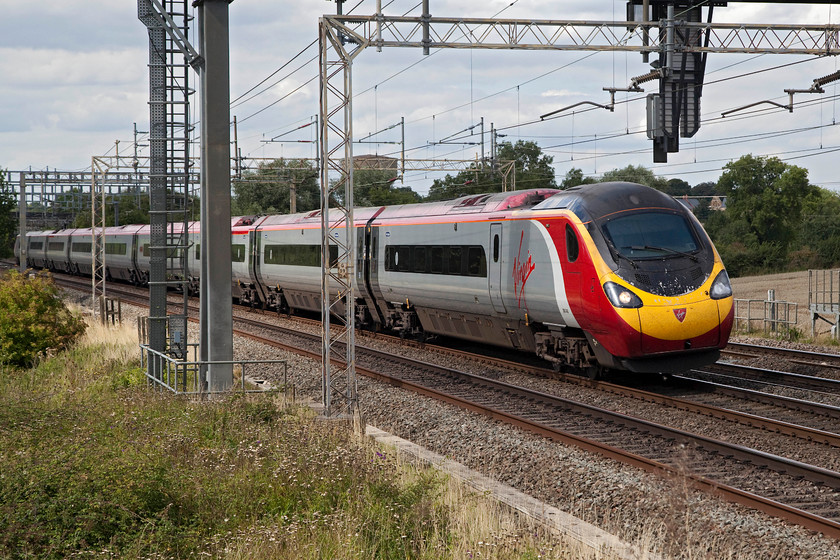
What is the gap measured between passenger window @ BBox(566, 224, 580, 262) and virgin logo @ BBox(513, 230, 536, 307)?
102 centimetres

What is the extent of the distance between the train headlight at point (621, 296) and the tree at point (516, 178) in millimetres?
33254

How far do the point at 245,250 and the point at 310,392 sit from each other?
16.0m

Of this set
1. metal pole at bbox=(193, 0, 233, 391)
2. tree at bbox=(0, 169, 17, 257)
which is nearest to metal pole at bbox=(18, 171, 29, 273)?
tree at bbox=(0, 169, 17, 257)

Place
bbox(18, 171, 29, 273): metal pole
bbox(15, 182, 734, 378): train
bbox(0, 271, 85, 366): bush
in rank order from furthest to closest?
bbox(18, 171, 29, 273): metal pole, bbox(0, 271, 85, 366): bush, bbox(15, 182, 734, 378): train

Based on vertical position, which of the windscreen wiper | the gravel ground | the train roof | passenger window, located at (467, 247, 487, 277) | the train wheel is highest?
the train roof

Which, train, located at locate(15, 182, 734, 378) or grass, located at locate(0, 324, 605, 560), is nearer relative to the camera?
grass, located at locate(0, 324, 605, 560)

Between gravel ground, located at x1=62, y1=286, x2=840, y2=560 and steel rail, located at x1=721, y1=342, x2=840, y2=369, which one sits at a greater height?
steel rail, located at x1=721, y1=342, x2=840, y2=369

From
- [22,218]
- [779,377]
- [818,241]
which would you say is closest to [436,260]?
[779,377]

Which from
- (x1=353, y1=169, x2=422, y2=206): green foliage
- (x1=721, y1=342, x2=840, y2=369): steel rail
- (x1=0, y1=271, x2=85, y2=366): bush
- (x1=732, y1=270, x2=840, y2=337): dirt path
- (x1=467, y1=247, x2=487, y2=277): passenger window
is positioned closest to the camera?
(x1=467, y1=247, x2=487, y2=277): passenger window

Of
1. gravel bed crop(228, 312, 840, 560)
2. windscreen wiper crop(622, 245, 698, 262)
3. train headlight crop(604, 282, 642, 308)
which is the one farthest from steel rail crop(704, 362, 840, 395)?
train headlight crop(604, 282, 642, 308)

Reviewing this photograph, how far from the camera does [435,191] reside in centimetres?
5734

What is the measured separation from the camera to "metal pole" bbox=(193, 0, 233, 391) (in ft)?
44.2

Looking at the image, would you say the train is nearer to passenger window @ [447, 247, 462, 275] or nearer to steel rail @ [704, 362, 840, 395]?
passenger window @ [447, 247, 462, 275]

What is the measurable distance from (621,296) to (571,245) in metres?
1.29
